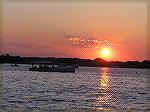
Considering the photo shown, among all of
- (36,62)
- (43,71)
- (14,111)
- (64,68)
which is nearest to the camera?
(14,111)

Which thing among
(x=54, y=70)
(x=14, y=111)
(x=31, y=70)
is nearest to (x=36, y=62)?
(x=31, y=70)

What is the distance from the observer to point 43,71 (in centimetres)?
12581

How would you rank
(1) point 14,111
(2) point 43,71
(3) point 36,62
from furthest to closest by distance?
(3) point 36,62, (2) point 43,71, (1) point 14,111

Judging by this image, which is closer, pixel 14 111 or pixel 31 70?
pixel 14 111

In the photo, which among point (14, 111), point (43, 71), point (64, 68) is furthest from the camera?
point (43, 71)

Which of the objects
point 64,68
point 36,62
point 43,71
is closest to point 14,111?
point 64,68

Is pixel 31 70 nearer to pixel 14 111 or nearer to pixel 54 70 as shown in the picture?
pixel 54 70

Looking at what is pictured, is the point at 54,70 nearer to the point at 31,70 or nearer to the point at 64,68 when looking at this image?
the point at 64,68

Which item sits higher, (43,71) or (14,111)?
(43,71)

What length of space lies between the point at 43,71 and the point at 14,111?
361 ft

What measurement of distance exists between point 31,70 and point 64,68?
60.6ft

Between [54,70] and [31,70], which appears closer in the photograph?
[54,70]

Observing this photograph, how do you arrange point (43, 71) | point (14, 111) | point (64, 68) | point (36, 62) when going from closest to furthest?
point (14, 111) → point (64, 68) → point (43, 71) → point (36, 62)

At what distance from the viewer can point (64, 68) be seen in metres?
118
